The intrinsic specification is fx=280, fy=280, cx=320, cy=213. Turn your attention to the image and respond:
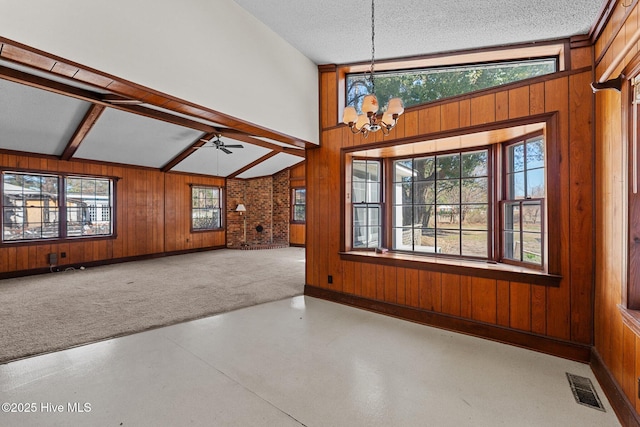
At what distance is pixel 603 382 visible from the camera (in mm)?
2051

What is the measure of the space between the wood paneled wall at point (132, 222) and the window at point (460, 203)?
21.1 feet

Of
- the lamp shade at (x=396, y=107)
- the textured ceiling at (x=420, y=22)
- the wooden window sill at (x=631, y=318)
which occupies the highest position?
the textured ceiling at (x=420, y=22)

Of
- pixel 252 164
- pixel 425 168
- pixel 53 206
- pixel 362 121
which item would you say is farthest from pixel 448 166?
pixel 53 206

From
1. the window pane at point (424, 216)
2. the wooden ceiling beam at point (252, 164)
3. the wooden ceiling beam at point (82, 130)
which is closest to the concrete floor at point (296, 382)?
the window pane at point (424, 216)

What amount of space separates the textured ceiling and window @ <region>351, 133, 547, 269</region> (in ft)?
3.37

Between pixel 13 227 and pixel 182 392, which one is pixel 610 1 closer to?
pixel 182 392

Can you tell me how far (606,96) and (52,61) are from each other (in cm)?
399

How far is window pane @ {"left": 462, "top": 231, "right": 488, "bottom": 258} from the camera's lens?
3.37 metres

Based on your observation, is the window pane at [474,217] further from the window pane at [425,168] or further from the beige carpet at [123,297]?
the beige carpet at [123,297]

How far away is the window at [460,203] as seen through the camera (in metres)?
2.96

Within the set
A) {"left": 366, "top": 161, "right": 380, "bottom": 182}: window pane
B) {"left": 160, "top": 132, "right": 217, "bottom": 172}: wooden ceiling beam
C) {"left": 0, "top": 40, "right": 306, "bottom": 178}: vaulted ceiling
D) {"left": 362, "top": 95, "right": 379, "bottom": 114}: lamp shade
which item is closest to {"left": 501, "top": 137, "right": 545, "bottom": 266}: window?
{"left": 366, "top": 161, "right": 380, "bottom": 182}: window pane

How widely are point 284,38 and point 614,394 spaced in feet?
14.8

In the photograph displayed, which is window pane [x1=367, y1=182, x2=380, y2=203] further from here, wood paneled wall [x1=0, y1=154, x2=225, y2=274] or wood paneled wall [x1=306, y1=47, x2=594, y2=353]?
wood paneled wall [x1=0, y1=154, x2=225, y2=274]

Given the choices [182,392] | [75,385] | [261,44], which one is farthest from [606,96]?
[75,385]
